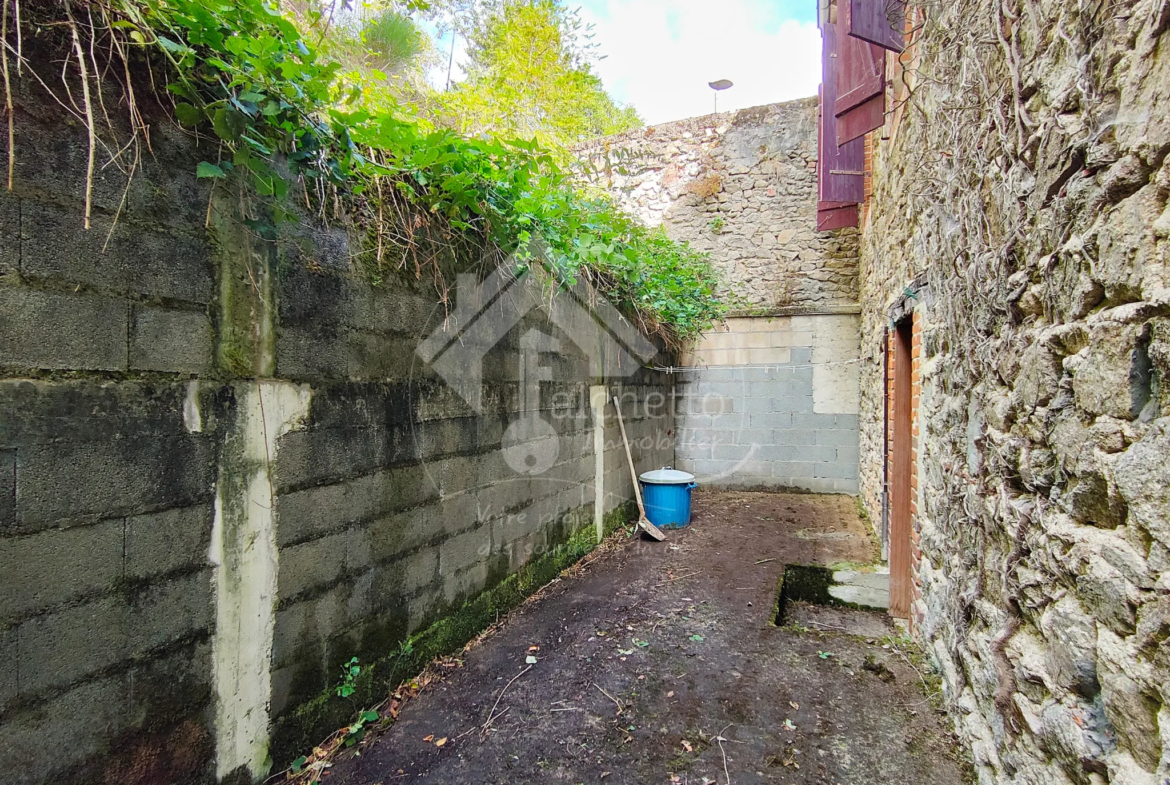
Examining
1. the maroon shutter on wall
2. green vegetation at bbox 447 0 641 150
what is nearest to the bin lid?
the maroon shutter on wall

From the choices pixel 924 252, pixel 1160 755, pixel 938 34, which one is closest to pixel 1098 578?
pixel 1160 755

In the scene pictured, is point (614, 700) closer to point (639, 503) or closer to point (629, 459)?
point (639, 503)

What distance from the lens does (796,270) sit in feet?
22.6

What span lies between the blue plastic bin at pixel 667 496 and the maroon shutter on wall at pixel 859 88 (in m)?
3.13

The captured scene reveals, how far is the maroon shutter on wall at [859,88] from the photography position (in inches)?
154

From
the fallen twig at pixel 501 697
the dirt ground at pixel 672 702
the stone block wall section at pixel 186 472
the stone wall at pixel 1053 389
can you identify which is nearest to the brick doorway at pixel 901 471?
the dirt ground at pixel 672 702

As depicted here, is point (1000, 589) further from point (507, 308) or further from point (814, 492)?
point (814, 492)

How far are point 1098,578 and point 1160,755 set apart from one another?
1.02 feet

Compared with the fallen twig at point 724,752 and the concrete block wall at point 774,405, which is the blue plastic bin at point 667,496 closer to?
the concrete block wall at point 774,405

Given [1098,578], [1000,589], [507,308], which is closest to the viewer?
[1098,578]

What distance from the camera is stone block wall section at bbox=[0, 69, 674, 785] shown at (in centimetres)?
119

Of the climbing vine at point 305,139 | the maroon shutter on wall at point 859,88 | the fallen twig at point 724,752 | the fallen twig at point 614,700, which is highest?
the maroon shutter on wall at point 859,88

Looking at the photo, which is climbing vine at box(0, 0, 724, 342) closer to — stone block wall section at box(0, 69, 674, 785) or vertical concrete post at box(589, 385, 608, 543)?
stone block wall section at box(0, 69, 674, 785)

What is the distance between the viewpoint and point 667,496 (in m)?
4.97
